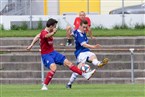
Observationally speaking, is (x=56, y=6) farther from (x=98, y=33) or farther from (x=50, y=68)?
(x=50, y=68)

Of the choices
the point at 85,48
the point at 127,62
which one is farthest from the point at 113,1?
the point at 85,48

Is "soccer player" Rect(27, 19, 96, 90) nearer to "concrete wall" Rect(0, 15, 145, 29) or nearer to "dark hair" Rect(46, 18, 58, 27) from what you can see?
"dark hair" Rect(46, 18, 58, 27)

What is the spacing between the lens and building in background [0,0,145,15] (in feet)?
108

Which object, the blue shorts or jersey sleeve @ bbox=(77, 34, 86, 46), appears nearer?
the blue shorts

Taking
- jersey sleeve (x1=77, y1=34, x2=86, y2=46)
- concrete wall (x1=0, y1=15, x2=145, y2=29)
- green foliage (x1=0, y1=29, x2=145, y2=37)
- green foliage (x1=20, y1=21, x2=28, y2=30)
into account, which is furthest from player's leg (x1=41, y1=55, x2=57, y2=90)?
green foliage (x1=20, y1=21, x2=28, y2=30)

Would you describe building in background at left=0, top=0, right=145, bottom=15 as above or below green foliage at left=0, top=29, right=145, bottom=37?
above

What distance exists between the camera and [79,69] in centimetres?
1842

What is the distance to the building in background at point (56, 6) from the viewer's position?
32875mm

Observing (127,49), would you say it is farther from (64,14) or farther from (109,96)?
(109,96)

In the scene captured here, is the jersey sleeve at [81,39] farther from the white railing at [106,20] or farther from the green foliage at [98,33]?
the white railing at [106,20]

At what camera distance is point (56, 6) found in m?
33.8

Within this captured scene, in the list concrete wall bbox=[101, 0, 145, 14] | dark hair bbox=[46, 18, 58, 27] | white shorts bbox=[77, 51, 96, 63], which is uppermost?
dark hair bbox=[46, 18, 58, 27]

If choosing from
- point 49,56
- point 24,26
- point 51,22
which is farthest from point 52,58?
point 24,26

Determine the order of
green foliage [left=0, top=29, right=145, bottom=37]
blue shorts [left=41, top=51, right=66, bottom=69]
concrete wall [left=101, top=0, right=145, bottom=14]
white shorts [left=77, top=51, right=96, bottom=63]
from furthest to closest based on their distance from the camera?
1. concrete wall [left=101, top=0, right=145, bottom=14]
2. green foliage [left=0, top=29, right=145, bottom=37]
3. white shorts [left=77, top=51, right=96, bottom=63]
4. blue shorts [left=41, top=51, right=66, bottom=69]
